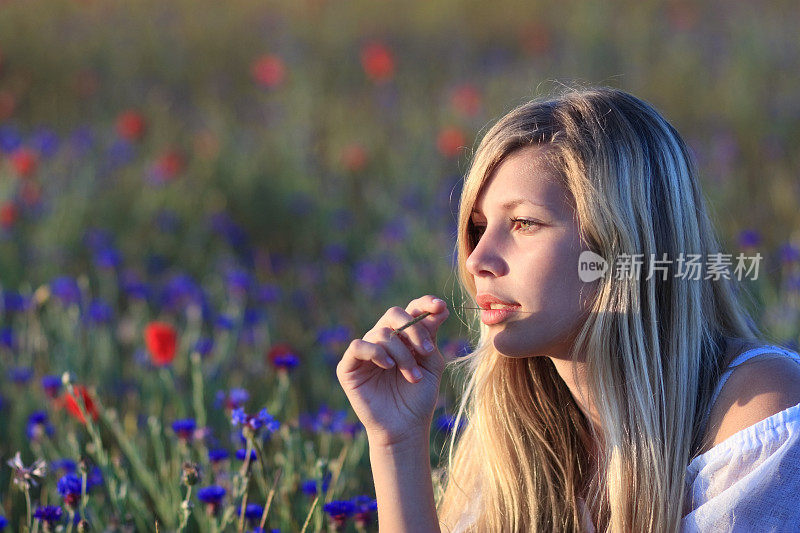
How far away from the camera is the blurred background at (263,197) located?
7.49 feet

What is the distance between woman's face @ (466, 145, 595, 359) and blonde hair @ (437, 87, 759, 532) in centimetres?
3

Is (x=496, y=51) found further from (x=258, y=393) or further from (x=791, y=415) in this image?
(x=791, y=415)

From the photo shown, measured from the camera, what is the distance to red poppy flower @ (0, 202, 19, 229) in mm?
3768

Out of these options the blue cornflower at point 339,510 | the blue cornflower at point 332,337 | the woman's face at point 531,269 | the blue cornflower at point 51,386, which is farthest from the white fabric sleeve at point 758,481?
the blue cornflower at point 332,337

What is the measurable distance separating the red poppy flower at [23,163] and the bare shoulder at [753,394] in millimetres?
3198

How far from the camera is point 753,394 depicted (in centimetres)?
156

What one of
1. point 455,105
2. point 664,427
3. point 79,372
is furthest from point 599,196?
point 455,105

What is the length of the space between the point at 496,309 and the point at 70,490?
0.84m

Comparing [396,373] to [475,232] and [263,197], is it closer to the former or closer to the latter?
[475,232]

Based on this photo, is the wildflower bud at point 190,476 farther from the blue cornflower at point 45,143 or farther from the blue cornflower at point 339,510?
the blue cornflower at point 45,143

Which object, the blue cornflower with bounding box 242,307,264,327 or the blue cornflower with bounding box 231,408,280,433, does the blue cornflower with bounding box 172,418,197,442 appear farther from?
the blue cornflower with bounding box 242,307,264,327

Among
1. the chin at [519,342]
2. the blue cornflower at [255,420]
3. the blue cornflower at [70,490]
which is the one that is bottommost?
the blue cornflower at [70,490]

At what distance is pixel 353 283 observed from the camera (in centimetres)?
401

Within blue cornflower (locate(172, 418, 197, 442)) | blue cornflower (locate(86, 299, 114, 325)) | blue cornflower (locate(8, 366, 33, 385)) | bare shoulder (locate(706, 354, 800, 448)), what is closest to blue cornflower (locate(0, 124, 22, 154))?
blue cornflower (locate(86, 299, 114, 325))
